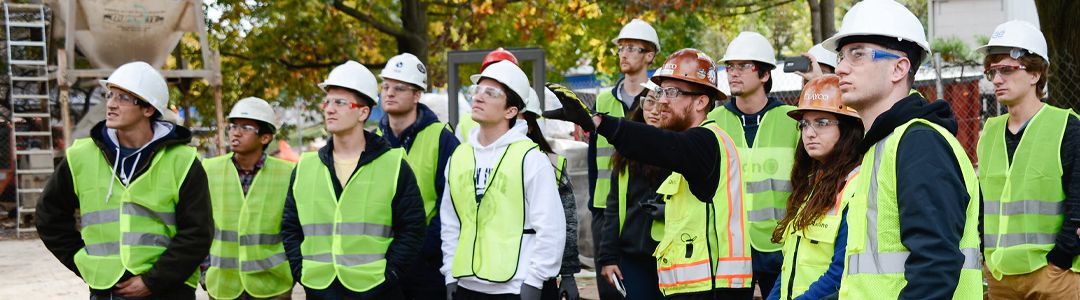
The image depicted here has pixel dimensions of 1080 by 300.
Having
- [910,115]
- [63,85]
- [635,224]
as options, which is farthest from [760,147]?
[63,85]

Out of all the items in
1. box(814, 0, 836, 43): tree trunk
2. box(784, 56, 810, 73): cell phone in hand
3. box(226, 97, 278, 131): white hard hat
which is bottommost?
box(226, 97, 278, 131): white hard hat

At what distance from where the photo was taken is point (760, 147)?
514 cm

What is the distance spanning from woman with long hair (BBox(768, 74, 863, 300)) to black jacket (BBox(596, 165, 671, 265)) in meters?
1.12

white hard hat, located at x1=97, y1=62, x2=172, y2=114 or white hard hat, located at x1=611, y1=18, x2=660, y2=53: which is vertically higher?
white hard hat, located at x1=611, y1=18, x2=660, y2=53

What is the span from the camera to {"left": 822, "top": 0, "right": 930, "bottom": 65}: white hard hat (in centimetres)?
267

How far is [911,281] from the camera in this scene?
2.41 m

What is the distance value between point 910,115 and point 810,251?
857mm

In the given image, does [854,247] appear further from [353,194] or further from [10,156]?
[10,156]

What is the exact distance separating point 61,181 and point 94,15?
10888mm

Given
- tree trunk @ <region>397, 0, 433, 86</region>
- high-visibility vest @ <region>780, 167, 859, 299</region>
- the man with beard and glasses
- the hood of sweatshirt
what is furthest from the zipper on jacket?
tree trunk @ <region>397, 0, 433, 86</region>

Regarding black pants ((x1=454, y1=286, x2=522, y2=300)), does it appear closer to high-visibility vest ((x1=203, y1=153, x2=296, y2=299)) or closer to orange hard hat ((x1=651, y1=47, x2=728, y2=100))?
orange hard hat ((x1=651, y1=47, x2=728, y2=100))

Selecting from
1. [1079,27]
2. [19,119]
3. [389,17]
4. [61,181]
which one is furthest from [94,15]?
[1079,27]

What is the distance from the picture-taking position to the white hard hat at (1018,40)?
4957 millimetres

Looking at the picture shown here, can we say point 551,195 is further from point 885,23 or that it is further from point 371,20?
point 371,20
